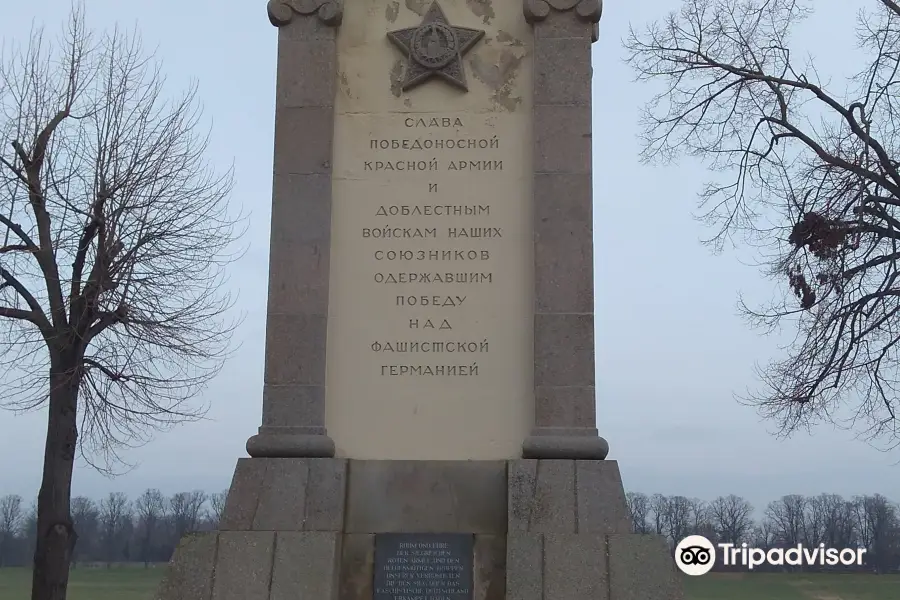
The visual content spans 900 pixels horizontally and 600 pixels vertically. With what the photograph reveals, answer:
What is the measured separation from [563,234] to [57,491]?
9836 millimetres

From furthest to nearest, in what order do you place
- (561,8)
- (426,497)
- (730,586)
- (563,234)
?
(730,586) → (561,8) → (563,234) → (426,497)

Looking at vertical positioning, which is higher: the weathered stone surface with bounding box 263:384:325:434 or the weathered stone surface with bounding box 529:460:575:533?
the weathered stone surface with bounding box 263:384:325:434

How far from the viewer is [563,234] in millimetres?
9500

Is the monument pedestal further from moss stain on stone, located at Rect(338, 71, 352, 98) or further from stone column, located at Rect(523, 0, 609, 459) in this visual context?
moss stain on stone, located at Rect(338, 71, 352, 98)

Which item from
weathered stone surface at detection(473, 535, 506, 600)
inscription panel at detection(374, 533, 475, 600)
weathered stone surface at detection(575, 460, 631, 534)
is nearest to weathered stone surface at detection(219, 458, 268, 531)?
inscription panel at detection(374, 533, 475, 600)

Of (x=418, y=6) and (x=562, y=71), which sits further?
(x=418, y=6)

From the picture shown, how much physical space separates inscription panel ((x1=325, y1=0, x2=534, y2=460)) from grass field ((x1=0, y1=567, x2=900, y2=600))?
2001 centimetres

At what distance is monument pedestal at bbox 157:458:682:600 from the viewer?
8.21 metres

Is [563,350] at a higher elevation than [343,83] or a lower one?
lower

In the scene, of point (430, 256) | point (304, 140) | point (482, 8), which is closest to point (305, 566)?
point (430, 256)

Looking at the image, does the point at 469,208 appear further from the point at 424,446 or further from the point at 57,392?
the point at 57,392

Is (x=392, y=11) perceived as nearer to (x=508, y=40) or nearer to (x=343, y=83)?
(x=343, y=83)

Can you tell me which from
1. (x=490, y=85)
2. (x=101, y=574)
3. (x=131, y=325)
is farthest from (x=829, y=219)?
(x=101, y=574)

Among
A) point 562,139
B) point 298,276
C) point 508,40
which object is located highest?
point 508,40
